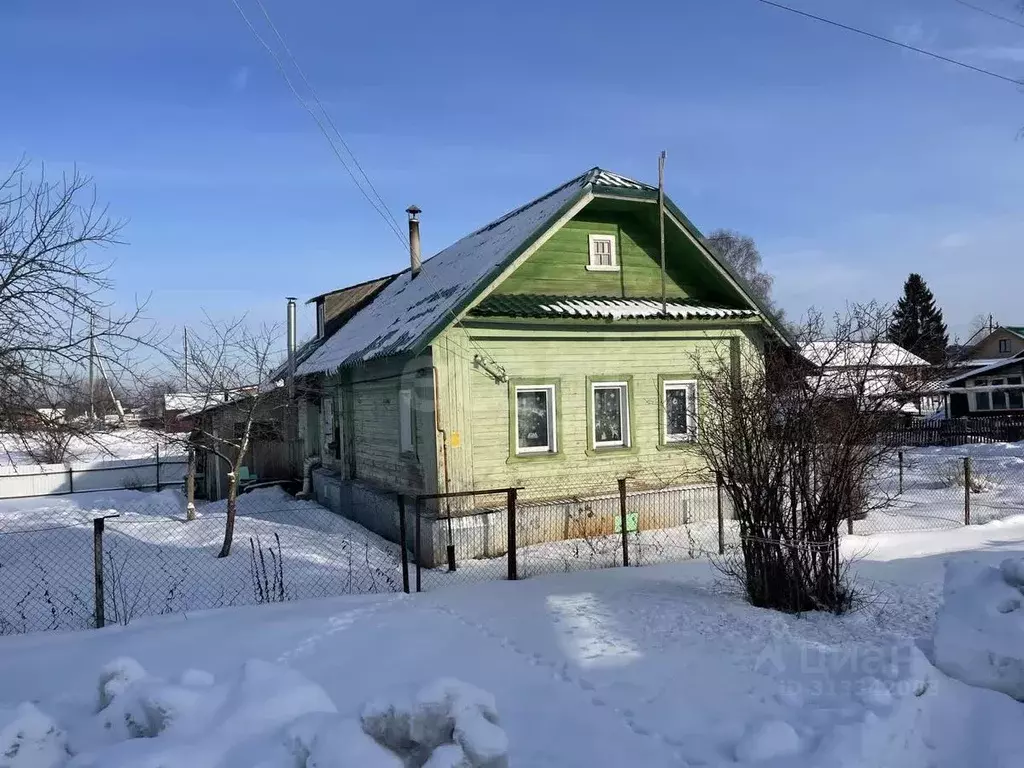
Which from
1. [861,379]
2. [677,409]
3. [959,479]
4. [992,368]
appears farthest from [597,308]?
[992,368]

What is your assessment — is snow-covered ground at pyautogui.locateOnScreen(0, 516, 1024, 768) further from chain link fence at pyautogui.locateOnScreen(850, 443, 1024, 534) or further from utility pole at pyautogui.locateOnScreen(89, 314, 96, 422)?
chain link fence at pyautogui.locateOnScreen(850, 443, 1024, 534)

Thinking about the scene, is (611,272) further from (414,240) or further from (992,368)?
(992,368)

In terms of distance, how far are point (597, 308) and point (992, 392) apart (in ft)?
118

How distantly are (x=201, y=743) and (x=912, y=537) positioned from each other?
1045 cm

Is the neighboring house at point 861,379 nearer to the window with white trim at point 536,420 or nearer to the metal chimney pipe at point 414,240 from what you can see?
the window with white trim at point 536,420

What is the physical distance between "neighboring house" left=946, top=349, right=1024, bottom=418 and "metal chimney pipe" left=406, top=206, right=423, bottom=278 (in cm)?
3013

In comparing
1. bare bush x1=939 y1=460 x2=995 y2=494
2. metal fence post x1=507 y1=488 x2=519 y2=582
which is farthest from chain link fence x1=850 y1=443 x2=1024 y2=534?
metal fence post x1=507 y1=488 x2=519 y2=582

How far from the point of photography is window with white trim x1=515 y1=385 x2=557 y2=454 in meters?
12.3

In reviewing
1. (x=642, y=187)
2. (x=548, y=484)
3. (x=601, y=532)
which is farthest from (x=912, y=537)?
(x=642, y=187)

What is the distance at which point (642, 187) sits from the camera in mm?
12969

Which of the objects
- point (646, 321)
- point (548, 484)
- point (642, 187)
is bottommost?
point (548, 484)

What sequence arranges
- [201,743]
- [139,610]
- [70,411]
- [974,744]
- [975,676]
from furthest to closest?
[139,610], [70,411], [975,676], [974,744], [201,743]

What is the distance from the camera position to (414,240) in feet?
61.3

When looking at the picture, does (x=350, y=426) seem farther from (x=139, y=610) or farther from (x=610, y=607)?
(x=610, y=607)
